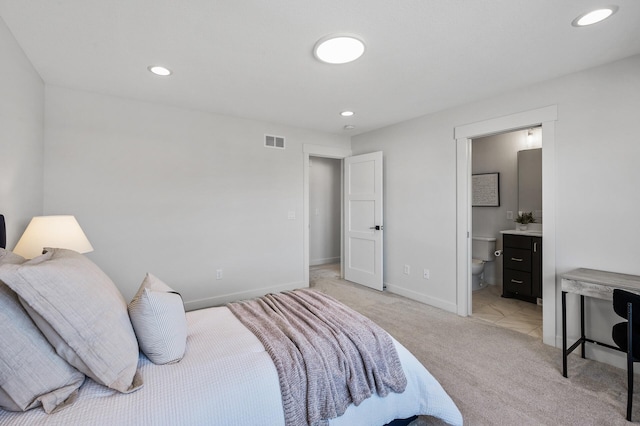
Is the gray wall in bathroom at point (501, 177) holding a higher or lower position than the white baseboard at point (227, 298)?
higher

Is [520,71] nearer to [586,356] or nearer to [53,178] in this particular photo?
[586,356]

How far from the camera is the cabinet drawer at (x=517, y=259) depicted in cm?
372

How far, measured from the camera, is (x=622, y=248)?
2.29 metres

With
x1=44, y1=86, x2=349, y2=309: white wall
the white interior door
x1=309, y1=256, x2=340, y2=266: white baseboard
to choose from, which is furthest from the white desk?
x1=309, y1=256, x2=340, y2=266: white baseboard

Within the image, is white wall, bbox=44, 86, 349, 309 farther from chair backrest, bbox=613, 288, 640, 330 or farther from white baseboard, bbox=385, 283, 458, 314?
chair backrest, bbox=613, 288, 640, 330

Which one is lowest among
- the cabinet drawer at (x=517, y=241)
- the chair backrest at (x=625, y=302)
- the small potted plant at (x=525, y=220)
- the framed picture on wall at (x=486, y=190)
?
the chair backrest at (x=625, y=302)

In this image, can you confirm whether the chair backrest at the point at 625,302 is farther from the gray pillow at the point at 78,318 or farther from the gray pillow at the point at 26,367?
the gray pillow at the point at 26,367

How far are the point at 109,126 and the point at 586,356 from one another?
496 cm

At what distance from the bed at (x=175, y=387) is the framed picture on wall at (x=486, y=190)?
12.0ft

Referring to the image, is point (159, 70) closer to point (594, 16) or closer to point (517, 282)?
point (594, 16)

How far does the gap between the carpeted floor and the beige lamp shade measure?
103 inches

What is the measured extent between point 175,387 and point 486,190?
185 inches

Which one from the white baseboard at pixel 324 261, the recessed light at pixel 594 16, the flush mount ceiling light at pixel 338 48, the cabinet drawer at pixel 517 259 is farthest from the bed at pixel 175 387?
the white baseboard at pixel 324 261

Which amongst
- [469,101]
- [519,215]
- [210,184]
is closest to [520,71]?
[469,101]
